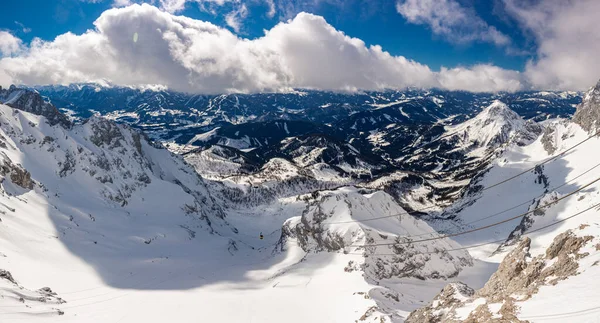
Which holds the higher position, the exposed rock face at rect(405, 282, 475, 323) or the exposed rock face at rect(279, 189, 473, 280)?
the exposed rock face at rect(279, 189, 473, 280)

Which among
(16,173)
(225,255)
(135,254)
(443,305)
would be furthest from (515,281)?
(16,173)

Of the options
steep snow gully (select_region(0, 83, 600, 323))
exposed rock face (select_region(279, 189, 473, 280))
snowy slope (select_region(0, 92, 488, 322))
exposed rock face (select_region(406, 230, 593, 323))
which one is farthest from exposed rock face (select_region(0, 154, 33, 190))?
exposed rock face (select_region(406, 230, 593, 323))

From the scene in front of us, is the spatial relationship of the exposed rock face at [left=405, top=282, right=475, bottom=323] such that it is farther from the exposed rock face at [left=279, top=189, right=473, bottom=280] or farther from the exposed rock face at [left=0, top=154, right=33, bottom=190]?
the exposed rock face at [left=0, top=154, right=33, bottom=190]

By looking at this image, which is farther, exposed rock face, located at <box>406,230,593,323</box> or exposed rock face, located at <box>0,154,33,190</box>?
exposed rock face, located at <box>0,154,33,190</box>

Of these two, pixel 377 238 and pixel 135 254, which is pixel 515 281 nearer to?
pixel 377 238

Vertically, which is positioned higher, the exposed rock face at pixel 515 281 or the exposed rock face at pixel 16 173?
the exposed rock face at pixel 16 173

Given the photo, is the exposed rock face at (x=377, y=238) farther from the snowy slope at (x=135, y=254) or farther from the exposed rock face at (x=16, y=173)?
the exposed rock face at (x=16, y=173)

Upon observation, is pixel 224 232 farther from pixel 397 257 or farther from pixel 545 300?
pixel 545 300

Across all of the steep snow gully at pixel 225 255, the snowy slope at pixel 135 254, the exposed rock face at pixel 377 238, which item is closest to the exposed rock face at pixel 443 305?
the steep snow gully at pixel 225 255
